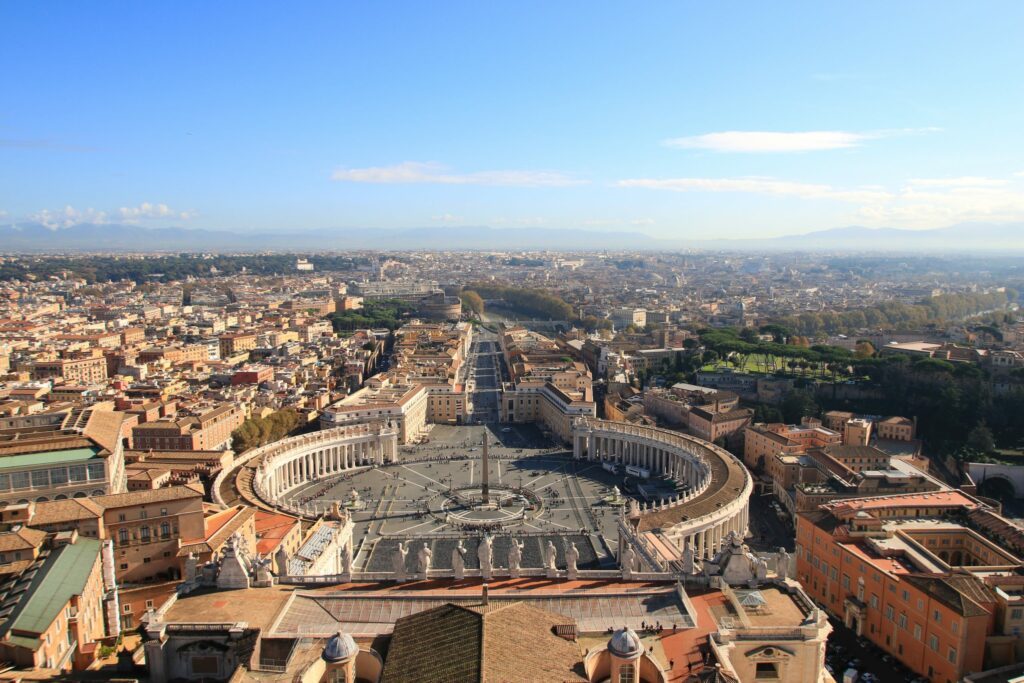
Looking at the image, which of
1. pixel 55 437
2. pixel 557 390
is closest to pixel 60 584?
pixel 55 437

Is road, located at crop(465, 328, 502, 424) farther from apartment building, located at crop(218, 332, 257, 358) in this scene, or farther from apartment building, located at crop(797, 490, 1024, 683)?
apartment building, located at crop(797, 490, 1024, 683)

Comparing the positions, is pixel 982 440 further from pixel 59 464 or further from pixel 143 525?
pixel 59 464

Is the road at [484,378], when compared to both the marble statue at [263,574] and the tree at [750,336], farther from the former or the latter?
the marble statue at [263,574]

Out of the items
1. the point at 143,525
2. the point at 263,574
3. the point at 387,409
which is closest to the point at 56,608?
the point at 263,574

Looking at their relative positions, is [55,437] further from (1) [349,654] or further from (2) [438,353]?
(2) [438,353]

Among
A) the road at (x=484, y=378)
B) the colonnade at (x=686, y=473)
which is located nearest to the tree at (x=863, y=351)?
the colonnade at (x=686, y=473)

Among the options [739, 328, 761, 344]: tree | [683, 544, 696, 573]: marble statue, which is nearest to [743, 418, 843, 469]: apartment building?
[683, 544, 696, 573]: marble statue
